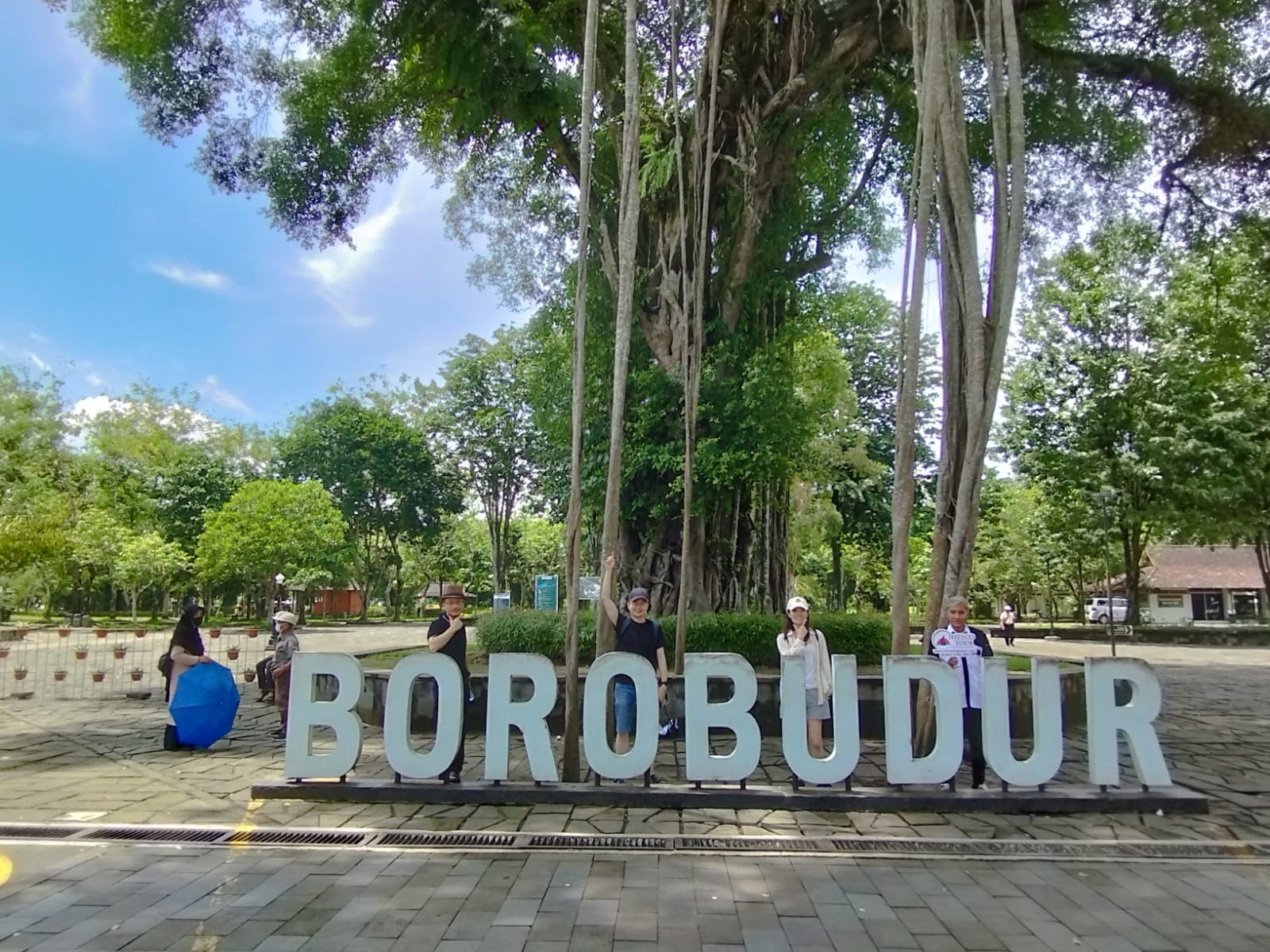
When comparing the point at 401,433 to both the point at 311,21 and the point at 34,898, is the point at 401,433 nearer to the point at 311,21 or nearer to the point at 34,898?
the point at 311,21

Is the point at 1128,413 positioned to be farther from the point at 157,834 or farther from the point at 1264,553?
the point at 157,834

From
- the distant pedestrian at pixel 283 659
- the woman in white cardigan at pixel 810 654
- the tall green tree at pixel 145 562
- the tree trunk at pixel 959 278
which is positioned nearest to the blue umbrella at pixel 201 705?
the distant pedestrian at pixel 283 659

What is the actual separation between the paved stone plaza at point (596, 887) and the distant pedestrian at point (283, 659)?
195 centimetres

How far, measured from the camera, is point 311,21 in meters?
11.5

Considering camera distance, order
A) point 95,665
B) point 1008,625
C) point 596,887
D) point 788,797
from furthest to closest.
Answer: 1. point 1008,625
2. point 95,665
3. point 788,797
4. point 596,887

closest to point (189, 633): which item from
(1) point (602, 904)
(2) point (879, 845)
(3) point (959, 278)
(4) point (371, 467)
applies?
(1) point (602, 904)

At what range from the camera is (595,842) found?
471 centimetres

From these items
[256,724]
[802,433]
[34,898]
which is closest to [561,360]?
[802,433]

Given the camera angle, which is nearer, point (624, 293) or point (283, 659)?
point (624, 293)

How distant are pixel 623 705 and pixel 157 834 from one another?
3096 mm

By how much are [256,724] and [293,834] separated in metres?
4.43

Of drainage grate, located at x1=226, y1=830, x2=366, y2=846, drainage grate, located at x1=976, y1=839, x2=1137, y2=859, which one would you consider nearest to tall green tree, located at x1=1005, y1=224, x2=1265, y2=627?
drainage grate, located at x1=976, y1=839, x2=1137, y2=859

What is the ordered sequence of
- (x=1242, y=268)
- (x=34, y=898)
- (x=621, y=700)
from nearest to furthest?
(x=34, y=898)
(x=621, y=700)
(x=1242, y=268)

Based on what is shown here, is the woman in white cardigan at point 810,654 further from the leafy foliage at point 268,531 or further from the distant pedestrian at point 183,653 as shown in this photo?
the leafy foliage at point 268,531
